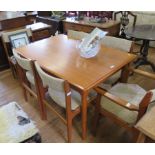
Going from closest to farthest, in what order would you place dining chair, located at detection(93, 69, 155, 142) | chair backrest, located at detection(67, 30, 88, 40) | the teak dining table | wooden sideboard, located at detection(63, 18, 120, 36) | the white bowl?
dining chair, located at detection(93, 69, 155, 142) → the teak dining table → the white bowl → chair backrest, located at detection(67, 30, 88, 40) → wooden sideboard, located at detection(63, 18, 120, 36)

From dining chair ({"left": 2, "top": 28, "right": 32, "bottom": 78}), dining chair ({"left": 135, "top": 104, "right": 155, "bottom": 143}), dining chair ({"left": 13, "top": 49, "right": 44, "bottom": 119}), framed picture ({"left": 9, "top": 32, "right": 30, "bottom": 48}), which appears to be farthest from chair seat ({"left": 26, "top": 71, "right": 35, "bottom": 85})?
dining chair ({"left": 135, "top": 104, "right": 155, "bottom": 143})

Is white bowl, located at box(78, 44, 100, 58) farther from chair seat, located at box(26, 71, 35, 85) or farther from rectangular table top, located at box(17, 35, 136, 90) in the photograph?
chair seat, located at box(26, 71, 35, 85)

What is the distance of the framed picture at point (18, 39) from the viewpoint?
7.59ft

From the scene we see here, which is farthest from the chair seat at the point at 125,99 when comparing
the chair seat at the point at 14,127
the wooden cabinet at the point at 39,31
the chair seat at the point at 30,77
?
the wooden cabinet at the point at 39,31

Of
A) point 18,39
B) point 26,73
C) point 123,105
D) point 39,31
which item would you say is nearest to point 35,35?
point 39,31

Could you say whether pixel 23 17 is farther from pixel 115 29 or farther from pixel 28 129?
pixel 28 129

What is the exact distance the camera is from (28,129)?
134 centimetres

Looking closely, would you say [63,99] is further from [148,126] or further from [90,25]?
[90,25]

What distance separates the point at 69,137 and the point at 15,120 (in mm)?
538

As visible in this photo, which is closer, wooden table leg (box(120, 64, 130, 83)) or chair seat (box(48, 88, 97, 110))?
chair seat (box(48, 88, 97, 110))

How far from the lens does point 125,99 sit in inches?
59.5

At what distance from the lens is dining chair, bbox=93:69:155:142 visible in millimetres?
1196

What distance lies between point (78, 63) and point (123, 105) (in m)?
0.59
